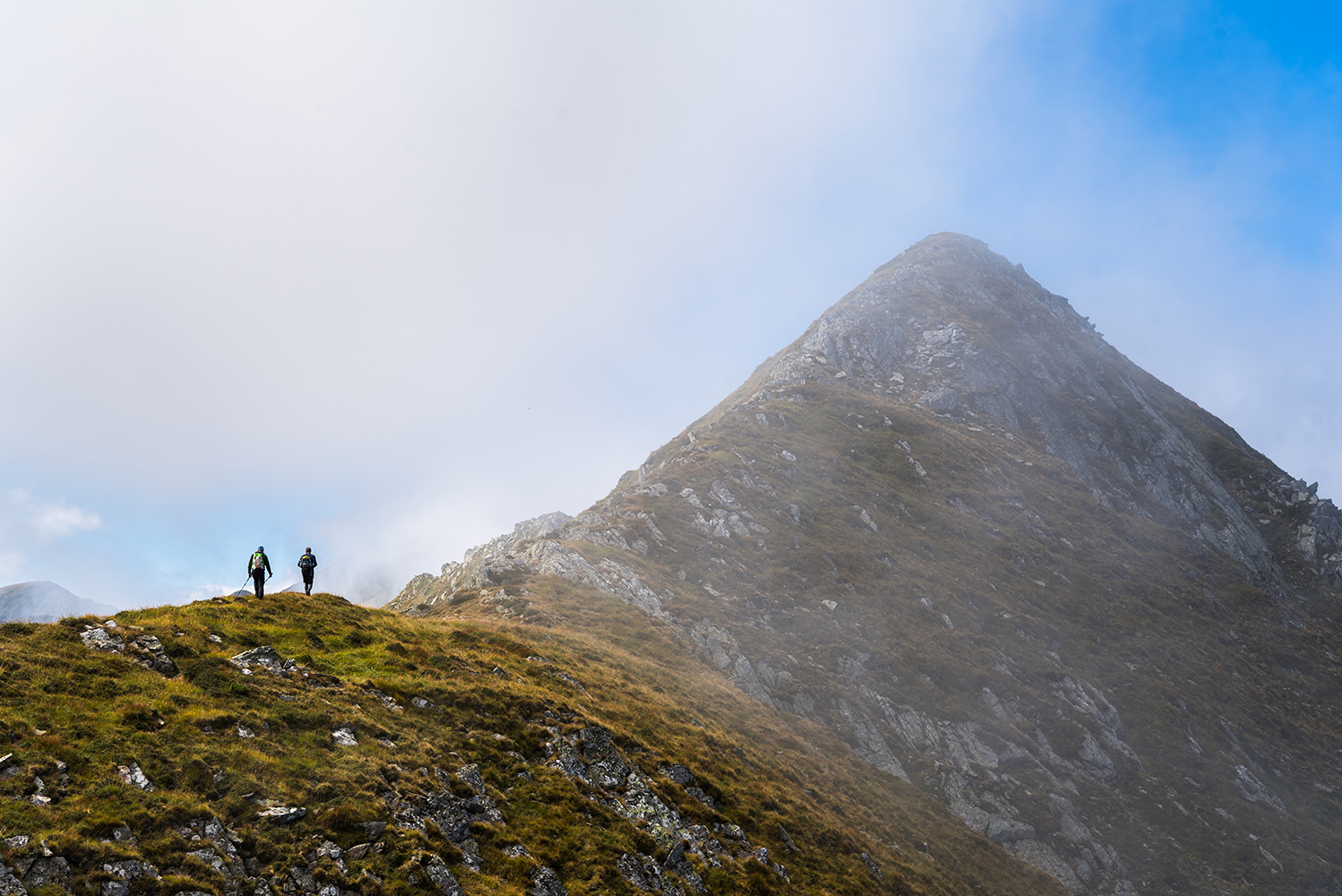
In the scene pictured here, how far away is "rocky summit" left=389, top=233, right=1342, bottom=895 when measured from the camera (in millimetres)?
40781

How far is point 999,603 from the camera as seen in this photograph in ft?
191

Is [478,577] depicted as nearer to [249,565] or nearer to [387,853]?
[249,565]

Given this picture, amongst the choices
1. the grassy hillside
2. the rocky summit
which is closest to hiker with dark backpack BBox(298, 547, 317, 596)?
the grassy hillside

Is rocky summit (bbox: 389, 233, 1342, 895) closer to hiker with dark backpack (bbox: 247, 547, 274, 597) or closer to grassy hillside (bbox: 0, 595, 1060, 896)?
grassy hillside (bbox: 0, 595, 1060, 896)

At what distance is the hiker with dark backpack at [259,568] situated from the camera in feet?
87.7

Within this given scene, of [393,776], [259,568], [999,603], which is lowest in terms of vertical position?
[999,603]

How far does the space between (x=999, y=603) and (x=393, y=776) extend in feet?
191

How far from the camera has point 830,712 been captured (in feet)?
136

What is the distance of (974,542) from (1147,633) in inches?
756

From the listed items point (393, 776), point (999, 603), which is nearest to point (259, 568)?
point (393, 776)

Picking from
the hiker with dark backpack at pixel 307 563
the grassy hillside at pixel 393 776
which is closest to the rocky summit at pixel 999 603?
the grassy hillside at pixel 393 776

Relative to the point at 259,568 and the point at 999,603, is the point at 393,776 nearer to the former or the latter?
the point at 259,568

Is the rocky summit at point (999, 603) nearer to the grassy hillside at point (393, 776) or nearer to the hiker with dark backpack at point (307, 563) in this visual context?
the grassy hillside at point (393, 776)

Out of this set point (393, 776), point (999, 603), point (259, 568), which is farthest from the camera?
point (999, 603)
